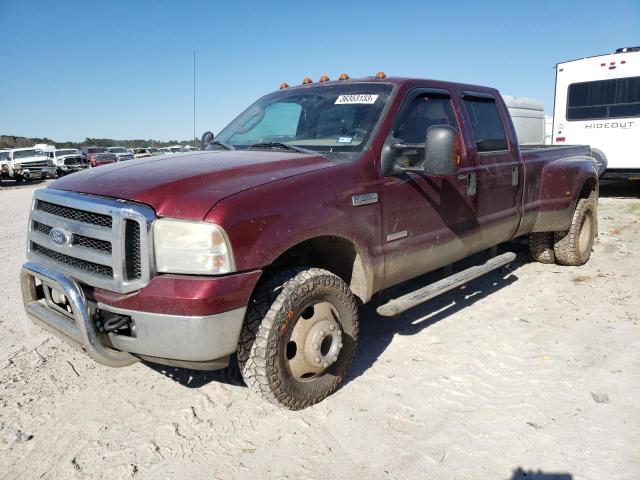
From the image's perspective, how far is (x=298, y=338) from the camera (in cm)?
286

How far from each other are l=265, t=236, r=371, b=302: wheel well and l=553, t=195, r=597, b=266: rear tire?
3.64m

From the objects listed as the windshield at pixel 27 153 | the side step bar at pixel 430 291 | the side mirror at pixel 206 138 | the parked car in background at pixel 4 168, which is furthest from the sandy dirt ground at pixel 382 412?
the windshield at pixel 27 153

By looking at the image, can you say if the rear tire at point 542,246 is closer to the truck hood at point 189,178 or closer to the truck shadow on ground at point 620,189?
the truck hood at point 189,178

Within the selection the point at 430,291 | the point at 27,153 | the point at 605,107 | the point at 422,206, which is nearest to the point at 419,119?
the point at 422,206

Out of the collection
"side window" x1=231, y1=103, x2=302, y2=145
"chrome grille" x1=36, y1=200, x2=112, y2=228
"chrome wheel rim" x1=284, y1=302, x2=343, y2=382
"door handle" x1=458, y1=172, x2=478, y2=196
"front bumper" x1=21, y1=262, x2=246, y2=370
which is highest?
"side window" x1=231, y1=103, x2=302, y2=145

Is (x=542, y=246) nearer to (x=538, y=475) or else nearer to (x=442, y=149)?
(x=442, y=149)

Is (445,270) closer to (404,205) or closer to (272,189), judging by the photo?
(404,205)

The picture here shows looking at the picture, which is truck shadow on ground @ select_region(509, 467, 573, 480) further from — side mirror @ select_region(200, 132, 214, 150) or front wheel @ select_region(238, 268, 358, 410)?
side mirror @ select_region(200, 132, 214, 150)

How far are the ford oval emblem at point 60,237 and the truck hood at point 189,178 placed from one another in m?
0.25

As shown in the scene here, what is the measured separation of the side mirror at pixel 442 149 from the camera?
2.99 meters

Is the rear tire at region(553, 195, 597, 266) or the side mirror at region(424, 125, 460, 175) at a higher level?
the side mirror at region(424, 125, 460, 175)

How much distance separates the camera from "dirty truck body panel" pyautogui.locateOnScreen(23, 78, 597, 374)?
2400 mm

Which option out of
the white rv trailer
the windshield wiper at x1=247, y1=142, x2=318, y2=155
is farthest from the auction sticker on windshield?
the white rv trailer

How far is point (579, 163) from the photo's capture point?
5664 mm
